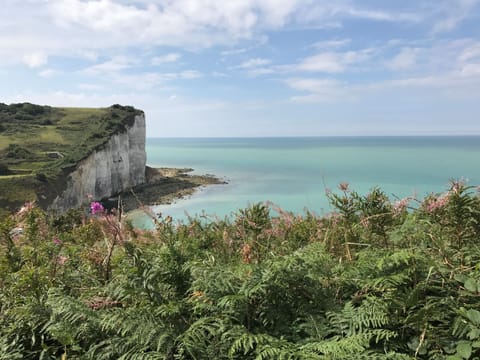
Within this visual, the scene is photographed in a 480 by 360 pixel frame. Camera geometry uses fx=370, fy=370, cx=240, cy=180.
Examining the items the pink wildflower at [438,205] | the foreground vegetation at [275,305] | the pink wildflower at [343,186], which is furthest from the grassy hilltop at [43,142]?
the pink wildflower at [438,205]

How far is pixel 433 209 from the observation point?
2.87 meters

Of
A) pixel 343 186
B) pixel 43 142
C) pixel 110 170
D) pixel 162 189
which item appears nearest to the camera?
pixel 343 186

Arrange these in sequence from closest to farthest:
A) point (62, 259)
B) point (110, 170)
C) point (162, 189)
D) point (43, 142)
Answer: point (62, 259), point (110, 170), point (162, 189), point (43, 142)

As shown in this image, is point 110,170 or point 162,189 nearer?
point 110,170

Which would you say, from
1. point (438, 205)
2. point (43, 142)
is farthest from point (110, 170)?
point (438, 205)

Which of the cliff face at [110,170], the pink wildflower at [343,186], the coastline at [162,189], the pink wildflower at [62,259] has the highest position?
the pink wildflower at [343,186]

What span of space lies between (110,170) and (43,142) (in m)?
17.9

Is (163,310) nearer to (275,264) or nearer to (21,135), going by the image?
(275,264)

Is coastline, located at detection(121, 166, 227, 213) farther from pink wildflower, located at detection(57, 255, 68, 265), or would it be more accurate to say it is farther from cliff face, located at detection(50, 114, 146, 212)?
pink wildflower, located at detection(57, 255, 68, 265)

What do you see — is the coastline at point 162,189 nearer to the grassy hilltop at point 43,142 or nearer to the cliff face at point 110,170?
the cliff face at point 110,170

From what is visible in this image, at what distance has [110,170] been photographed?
60344 millimetres

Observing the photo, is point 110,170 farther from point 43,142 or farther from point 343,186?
point 343,186

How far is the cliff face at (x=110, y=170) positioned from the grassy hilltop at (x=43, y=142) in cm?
125

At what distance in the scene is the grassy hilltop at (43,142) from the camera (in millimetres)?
44062
